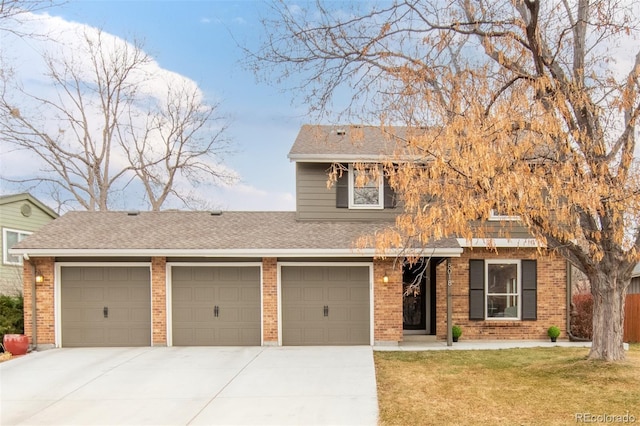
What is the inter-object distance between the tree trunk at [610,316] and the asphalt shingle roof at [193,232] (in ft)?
10.7

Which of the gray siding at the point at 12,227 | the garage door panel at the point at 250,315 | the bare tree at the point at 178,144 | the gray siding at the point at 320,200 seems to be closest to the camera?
the garage door panel at the point at 250,315

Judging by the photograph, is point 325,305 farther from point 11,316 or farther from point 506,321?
point 11,316

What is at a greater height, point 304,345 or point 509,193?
point 509,193

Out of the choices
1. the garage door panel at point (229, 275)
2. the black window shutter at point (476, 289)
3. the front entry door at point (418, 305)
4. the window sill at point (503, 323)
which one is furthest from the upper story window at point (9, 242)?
the window sill at point (503, 323)

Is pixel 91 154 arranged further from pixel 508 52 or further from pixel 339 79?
pixel 508 52

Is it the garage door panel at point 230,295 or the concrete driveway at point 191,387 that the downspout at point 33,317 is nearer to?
the concrete driveway at point 191,387

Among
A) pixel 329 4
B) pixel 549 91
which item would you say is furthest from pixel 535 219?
pixel 329 4

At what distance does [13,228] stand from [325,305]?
12.7 m

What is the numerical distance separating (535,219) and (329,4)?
497cm

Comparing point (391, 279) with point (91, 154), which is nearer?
point (391, 279)

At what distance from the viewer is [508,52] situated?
7.44 metres

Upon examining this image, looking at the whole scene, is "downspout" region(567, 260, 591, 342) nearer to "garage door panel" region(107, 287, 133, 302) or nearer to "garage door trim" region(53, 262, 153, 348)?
"garage door trim" region(53, 262, 153, 348)

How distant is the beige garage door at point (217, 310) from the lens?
10984 mm

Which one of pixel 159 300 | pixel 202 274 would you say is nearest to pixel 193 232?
pixel 202 274
